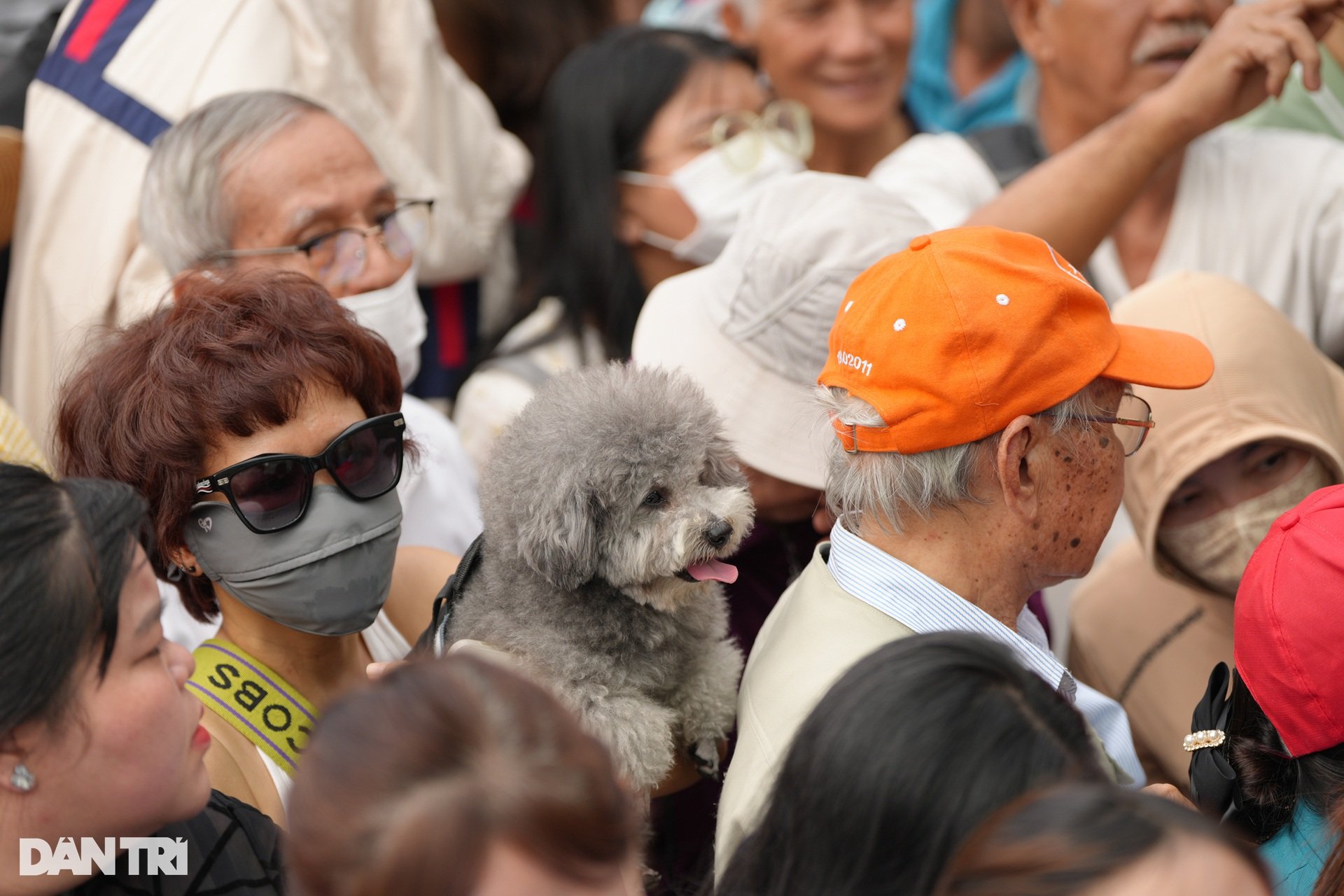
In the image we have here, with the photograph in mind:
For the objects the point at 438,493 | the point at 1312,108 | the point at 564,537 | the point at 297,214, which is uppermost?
the point at 564,537

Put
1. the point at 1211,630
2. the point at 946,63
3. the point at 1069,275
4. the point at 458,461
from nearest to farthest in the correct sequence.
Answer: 1. the point at 1069,275
2. the point at 1211,630
3. the point at 458,461
4. the point at 946,63

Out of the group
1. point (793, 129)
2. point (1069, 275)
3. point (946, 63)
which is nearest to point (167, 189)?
point (1069, 275)

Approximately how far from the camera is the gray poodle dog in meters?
1.96

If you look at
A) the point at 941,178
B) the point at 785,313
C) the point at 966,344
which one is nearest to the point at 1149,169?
the point at 941,178

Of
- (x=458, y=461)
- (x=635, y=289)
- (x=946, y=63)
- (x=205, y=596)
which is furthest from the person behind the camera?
(x=946, y=63)

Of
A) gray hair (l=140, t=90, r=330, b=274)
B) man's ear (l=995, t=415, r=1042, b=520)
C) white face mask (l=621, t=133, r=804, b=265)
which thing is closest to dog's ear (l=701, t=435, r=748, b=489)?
man's ear (l=995, t=415, r=1042, b=520)

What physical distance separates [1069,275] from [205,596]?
69.1 inches

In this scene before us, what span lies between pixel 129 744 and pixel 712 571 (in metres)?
0.91

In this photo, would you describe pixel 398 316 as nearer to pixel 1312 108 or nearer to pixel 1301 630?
pixel 1301 630

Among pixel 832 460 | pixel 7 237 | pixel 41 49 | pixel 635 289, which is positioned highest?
pixel 832 460

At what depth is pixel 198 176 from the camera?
9.85ft

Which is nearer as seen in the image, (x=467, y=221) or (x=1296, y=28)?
(x=1296, y=28)

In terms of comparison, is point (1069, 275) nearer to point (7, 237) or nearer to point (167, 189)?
point (167, 189)

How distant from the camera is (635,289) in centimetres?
446
